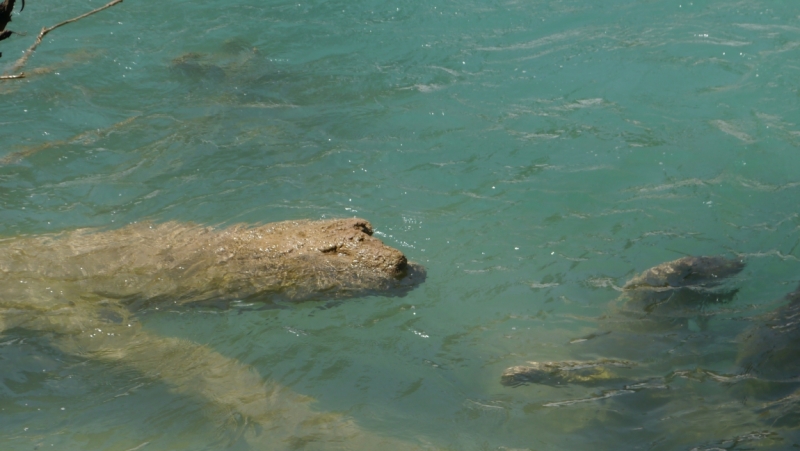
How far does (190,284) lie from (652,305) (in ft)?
13.0

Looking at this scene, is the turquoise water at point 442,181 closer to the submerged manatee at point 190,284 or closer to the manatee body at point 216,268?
the submerged manatee at point 190,284

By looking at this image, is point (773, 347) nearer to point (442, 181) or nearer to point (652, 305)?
point (652, 305)

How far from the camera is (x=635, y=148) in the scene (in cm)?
842

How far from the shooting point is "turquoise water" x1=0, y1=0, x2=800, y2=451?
18.0ft

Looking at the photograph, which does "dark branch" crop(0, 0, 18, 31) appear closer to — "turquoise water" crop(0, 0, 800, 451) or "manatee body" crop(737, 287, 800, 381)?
"turquoise water" crop(0, 0, 800, 451)

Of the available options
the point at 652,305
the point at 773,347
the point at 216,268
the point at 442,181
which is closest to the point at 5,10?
the point at 216,268

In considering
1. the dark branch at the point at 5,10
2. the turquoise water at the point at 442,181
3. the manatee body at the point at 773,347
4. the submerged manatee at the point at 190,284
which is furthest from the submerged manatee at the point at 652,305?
the dark branch at the point at 5,10

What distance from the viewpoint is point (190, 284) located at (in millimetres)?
6023

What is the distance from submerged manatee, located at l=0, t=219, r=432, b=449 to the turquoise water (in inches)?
5.8

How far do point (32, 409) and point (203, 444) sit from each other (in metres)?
1.36

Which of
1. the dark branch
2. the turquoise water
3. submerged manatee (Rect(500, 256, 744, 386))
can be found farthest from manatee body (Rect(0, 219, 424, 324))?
the dark branch

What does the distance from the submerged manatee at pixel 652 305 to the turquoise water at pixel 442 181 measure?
0.43 ft

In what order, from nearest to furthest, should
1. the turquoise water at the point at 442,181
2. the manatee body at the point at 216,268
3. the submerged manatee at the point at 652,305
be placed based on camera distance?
the turquoise water at the point at 442,181 < the submerged manatee at the point at 652,305 < the manatee body at the point at 216,268

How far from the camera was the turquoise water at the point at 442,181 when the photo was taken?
548cm
